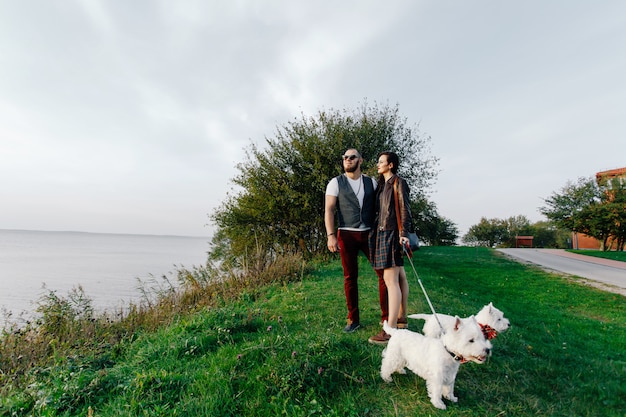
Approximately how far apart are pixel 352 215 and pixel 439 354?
177cm

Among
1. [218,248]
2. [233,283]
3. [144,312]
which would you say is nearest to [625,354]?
[233,283]

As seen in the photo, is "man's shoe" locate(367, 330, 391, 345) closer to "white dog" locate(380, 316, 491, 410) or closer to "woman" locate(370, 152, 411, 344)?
"woman" locate(370, 152, 411, 344)

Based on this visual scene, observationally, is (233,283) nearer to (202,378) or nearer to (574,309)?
(202,378)

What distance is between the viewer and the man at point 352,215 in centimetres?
380

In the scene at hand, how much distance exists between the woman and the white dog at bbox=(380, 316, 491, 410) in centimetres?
65

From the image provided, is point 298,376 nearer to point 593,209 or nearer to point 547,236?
point 593,209

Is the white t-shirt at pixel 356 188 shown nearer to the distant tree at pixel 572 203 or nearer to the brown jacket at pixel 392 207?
the brown jacket at pixel 392 207

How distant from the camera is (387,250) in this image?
11.5ft

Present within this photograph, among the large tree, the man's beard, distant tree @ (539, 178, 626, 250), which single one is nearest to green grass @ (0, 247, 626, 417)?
the man's beard

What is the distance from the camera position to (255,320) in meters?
4.48

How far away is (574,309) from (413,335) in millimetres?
6633

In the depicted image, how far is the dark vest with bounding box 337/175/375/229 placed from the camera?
3.78 metres

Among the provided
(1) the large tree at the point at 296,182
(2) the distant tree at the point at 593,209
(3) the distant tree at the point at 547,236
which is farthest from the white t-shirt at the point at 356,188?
(3) the distant tree at the point at 547,236

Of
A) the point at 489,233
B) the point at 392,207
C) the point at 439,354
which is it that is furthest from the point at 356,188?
the point at 489,233
